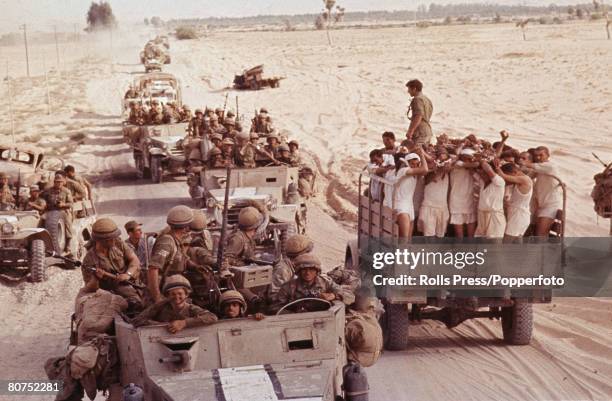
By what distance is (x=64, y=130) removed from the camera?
3553 cm

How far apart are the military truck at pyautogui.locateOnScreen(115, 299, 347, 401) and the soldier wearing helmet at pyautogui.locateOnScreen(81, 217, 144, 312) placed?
1.14 meters

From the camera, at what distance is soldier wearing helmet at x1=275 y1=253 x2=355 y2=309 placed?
8.22 meters

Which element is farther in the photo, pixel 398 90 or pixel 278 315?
pixel 398 90

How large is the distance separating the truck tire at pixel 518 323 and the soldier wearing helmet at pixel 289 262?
111 inches

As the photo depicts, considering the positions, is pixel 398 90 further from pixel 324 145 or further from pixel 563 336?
pixel 563 336

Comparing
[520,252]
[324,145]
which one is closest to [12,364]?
[520,252]

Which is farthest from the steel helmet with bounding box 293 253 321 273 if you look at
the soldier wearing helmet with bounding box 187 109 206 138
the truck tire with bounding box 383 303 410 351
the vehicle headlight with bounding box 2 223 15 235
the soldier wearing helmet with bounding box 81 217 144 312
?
the soldier wearing helmet with bounding box 187 109 206 138

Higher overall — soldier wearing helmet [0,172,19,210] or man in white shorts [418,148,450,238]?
man in white shorts [418,148,450,238]

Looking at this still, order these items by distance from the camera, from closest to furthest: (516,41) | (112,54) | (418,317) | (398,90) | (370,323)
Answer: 1. (370,323)
2. (418,317)
3. (398,90)
4. (516,41)
5. (112,54)

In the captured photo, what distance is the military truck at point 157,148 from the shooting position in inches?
918

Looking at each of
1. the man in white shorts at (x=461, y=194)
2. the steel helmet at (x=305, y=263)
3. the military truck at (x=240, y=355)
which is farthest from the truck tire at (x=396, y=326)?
the military truck at (x=240, y=355)

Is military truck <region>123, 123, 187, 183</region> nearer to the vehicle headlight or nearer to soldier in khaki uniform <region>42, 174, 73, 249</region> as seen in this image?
soldier in khaki uniform <region>42, 174, 73, 249</region>

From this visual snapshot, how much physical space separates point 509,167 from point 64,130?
89.3 ft

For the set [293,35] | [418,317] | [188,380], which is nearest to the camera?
[188,380]
